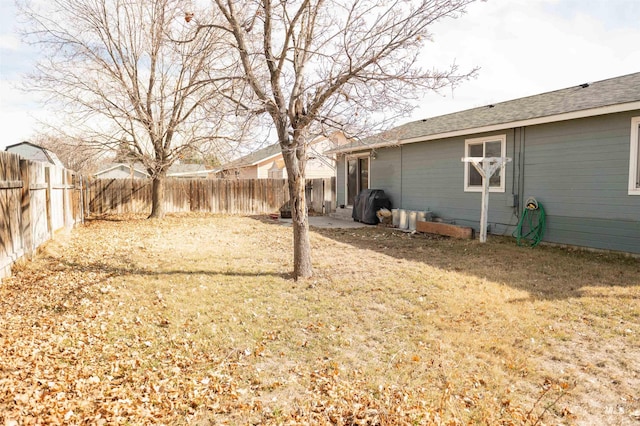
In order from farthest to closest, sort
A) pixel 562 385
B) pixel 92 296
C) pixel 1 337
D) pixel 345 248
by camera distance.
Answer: pixel 345 248 < pixel 92 296 < pixel 1 337 < pixel 562 385

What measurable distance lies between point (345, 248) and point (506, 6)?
213 inches

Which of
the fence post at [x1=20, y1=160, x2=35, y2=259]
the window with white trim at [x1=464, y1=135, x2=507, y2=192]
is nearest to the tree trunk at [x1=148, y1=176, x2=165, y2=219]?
the fence post at [x1=20, y1=160, x2=35, y2=259]

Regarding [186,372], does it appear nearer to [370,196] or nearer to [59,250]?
[59,250]

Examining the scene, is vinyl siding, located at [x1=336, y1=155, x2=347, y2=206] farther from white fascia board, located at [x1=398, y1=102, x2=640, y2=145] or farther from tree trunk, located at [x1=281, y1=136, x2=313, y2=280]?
tree trunk, located at [x1=281, y1=136, x2=313, y2=280]

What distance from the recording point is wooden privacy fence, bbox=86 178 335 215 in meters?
16.9

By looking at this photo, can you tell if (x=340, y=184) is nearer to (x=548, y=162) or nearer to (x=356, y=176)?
(x=356, y=176)

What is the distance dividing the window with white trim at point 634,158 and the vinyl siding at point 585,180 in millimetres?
78

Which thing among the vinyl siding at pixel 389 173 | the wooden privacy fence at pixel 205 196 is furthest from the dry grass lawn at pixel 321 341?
the wooden privacy fence at pixel 205 196

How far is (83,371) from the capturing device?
10.8 feet

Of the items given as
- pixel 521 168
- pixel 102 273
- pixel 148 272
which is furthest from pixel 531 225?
pixel 102 273

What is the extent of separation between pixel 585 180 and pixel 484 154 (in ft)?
8.61

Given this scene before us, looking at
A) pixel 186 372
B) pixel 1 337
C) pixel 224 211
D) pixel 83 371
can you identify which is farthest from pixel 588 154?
pixel 224 211

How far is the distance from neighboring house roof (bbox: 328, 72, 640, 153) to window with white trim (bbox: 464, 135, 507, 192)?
39cm

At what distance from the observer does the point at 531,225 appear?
9102 millimetres
